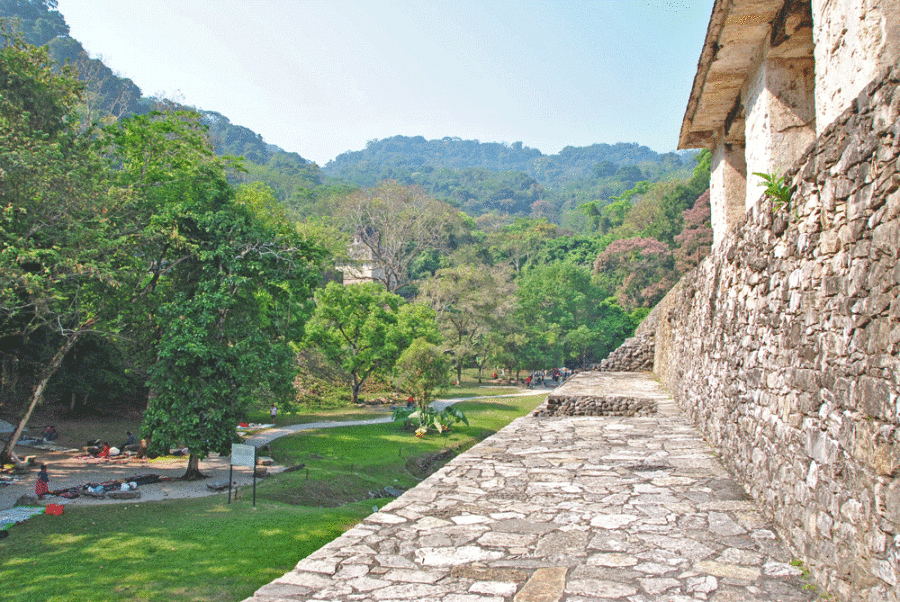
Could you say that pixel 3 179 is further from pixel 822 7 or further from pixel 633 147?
pixel 633 147

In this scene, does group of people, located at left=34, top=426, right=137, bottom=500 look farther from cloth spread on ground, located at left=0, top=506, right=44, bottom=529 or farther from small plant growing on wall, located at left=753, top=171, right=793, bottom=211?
small plant growing on wall, located at left=753, top=171, right=793, bottom=211

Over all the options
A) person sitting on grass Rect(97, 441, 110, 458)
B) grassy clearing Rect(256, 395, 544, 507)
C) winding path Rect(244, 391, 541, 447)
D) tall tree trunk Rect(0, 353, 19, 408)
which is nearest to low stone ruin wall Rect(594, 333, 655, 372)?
grassy clearing Rect(256, 395, 544, 507)

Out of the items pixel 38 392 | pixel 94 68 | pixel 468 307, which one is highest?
pixel 94 68

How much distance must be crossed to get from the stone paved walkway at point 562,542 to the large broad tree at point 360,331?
20075 mm

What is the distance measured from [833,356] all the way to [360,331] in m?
23.3

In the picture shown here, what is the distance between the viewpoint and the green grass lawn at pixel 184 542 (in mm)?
7555

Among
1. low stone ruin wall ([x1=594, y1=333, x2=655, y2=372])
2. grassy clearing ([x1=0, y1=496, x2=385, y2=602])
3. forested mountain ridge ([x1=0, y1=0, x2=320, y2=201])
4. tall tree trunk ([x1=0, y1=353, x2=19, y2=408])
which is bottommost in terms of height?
grassy clearing ([x1=0, y1=496, x2=385, y2=602])

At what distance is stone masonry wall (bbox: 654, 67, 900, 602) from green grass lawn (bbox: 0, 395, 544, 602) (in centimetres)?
654

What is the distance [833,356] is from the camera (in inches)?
105

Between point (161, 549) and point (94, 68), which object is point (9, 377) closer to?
point (161, 549)

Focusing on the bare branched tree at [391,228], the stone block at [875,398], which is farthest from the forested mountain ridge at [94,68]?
the stone block at [875,398]

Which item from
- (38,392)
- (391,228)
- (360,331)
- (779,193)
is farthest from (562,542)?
(391,228)

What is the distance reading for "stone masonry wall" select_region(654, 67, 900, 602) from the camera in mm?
2199

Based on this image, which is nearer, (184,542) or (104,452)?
(184,542)
